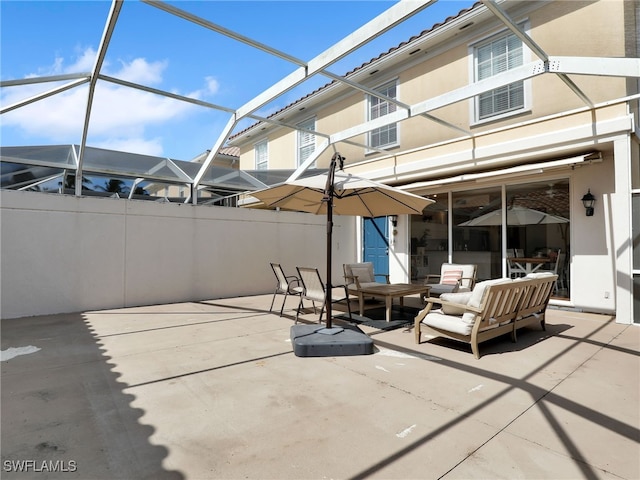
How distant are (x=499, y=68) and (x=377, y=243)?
569 centimetres

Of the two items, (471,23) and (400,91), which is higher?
(471,23)

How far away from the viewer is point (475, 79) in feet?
27.9

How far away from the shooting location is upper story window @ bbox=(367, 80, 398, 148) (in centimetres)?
1040

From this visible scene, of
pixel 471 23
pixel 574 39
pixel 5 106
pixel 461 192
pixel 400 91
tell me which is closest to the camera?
pixel 5 106

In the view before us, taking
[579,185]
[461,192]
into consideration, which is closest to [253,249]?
[461,192]

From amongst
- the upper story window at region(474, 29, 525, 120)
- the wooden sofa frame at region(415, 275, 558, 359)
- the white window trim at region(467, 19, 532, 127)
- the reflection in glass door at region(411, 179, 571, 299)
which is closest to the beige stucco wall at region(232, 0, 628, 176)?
the white window trim at region(467, 19, 532, 127)

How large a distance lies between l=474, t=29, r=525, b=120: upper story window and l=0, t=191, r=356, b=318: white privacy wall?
5.75 meters

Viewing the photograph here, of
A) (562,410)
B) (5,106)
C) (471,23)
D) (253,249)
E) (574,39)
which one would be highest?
(471,23)

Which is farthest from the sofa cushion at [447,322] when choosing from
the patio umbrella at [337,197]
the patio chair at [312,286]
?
the patio chair at [312,286]

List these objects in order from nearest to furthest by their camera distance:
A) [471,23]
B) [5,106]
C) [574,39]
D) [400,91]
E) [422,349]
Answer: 1. [422,349]
2. [5,106]
3. [574,39]
4. [471,23]
5. [400,91]

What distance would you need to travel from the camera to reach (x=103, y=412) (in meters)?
2.91

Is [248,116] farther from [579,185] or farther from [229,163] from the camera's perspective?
[229,163]

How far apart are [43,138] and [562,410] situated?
32.8ft

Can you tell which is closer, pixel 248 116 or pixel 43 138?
pixel 248 116
